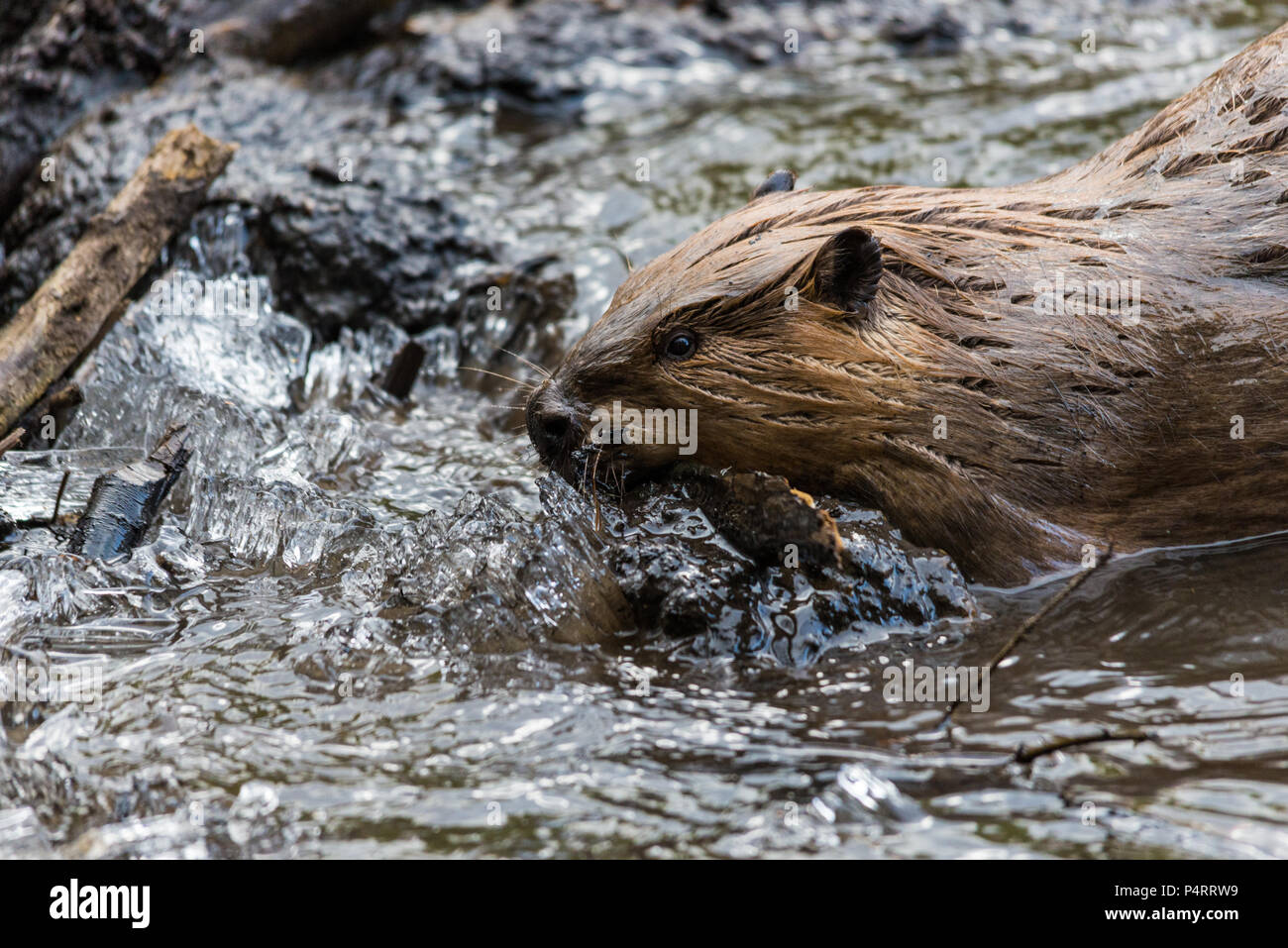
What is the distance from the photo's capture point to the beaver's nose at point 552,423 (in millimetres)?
4152

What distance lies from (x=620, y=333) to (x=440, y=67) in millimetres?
5040

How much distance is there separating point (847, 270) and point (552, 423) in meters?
1.06

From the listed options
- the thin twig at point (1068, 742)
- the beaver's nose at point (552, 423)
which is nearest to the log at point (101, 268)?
the beaver's nose at point (552, 423)

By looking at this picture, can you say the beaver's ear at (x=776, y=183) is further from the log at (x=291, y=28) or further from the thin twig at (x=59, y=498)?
the log at (x=291, y=28)

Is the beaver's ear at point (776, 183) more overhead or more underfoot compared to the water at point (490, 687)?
more overhead

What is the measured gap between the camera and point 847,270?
3959mm

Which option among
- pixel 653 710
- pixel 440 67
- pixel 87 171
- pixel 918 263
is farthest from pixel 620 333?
pixel 440 67

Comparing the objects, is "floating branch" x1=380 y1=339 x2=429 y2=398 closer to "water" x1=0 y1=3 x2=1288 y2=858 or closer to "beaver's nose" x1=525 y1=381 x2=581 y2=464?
"water" x1=0 y1=3 x2=1288 y2=858

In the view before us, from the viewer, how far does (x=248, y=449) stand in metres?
5.24

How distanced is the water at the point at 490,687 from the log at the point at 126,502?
0.31ft

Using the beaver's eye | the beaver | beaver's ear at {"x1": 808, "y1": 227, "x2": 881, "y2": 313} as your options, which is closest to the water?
the beaver

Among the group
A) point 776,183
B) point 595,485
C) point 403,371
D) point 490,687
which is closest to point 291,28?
point 403,371

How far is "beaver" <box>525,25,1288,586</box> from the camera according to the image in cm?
401

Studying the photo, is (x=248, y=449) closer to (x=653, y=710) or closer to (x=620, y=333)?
(x=620, y=333)
